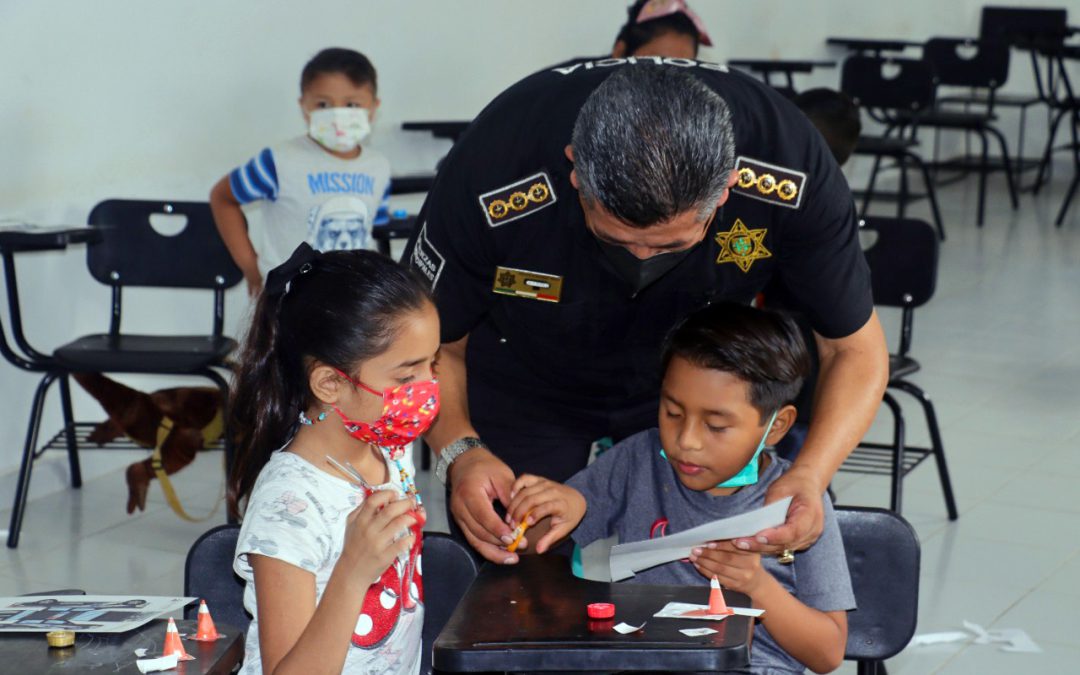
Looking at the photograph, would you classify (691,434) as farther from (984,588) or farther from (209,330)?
(209,330)

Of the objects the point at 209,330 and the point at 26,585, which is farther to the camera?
the point at 209,330

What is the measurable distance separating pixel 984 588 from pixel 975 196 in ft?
22.5

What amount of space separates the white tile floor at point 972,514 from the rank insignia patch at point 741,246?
1.25m

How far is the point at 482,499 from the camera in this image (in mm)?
1978

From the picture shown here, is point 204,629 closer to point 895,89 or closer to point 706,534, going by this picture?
point 706,534

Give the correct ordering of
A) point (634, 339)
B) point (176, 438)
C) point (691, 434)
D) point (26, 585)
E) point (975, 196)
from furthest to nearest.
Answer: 1. point (975, 196)
2. point (176, 438)
3. point (26, 585)
4. point (634, 339)
5. point (691, 434)

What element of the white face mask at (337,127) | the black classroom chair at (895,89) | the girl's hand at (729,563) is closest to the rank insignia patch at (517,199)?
the girl's hand at (729,563)

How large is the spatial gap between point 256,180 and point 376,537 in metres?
2.60

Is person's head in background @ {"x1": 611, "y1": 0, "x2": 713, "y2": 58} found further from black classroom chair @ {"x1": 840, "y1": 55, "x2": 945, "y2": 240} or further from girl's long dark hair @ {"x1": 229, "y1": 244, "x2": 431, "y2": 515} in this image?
black classroom chair @ {"x1": 840, "y1": 55, "x2": 945, "y2": 240}

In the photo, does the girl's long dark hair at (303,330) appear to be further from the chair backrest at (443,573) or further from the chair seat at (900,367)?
the chair seat at (900,367)

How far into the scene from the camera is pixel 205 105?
4500mm

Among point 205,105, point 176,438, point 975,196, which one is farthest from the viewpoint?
point 975,196

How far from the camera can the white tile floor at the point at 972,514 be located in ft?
10.7

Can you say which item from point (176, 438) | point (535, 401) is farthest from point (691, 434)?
point (176, 438)
